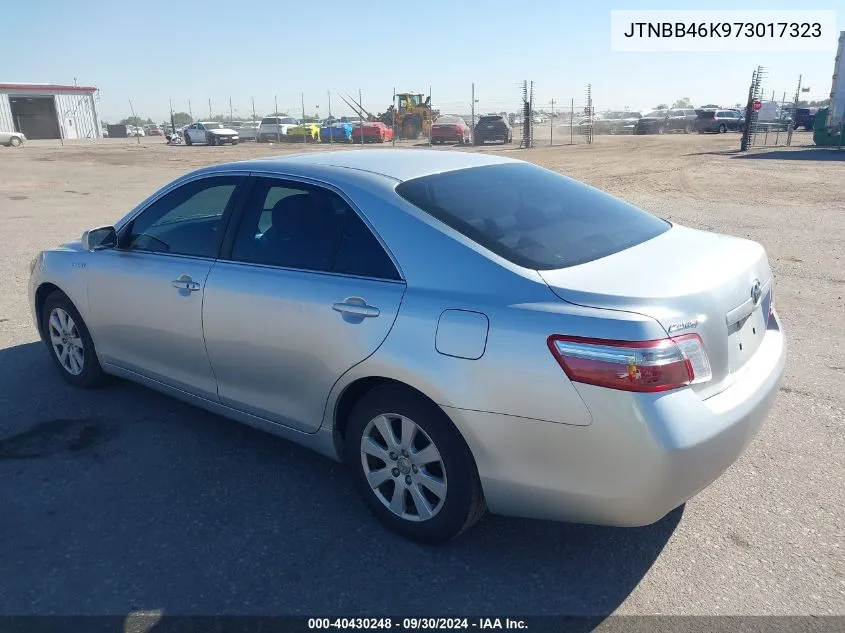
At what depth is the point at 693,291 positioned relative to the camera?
255cm

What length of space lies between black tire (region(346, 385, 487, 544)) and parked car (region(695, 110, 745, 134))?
149 feet

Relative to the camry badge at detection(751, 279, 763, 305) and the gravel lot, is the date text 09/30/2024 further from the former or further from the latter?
the camry badge at detection(751, 279, 763, 305)

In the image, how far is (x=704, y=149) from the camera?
2897 centimetres

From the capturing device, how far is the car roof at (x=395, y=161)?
3.32 meters

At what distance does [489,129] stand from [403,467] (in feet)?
115

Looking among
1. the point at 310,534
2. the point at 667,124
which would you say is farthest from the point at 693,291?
the point at 667,124

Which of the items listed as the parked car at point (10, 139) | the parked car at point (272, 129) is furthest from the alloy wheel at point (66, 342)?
the parked car at point (10, 139)

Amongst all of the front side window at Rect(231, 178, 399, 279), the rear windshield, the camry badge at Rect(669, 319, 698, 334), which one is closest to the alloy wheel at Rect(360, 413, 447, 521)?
the front side window at Rect(231, 178, 399, 279)

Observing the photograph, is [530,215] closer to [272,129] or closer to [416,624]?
[416,624]

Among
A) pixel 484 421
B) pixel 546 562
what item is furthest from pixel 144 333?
pixel 546 562

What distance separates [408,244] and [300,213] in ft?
2.53

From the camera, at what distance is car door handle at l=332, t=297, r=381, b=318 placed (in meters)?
2.86

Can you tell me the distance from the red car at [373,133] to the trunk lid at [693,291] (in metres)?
38.3

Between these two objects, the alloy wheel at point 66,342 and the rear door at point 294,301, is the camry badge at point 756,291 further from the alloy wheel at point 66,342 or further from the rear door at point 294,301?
the alloy wheel at point 66,342
